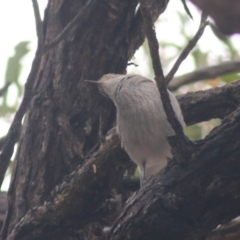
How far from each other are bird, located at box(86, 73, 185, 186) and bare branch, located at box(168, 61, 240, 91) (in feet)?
3.34

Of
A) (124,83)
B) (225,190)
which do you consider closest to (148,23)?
(225,190)

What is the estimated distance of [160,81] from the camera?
1.25m

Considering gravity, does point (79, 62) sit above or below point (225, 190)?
above

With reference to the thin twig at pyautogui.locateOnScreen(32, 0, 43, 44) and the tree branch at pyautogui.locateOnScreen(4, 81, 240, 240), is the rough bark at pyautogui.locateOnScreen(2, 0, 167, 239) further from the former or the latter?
the thin twig at pyautogui.locateOnScreen(32, 0, 43, 44)

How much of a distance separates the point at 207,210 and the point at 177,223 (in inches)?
4.0

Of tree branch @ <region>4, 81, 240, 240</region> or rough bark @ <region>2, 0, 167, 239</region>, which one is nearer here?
tree branch @ <region>4, 81, 240, 240</region>

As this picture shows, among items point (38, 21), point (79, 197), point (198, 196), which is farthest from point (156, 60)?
point (79, 197)

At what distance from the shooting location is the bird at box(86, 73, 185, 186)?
5.55 ft

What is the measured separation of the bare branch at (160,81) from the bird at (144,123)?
0.22m

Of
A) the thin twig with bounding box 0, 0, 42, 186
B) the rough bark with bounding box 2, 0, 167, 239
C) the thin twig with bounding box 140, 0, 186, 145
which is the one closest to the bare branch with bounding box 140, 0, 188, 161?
the thin twig with bounding box 140, 0, 186, 145

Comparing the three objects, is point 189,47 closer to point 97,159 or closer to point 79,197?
point 97,159

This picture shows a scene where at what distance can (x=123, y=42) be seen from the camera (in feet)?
8.05

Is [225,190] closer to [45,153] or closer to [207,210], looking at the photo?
[207,210]

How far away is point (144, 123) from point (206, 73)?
4.32ft
